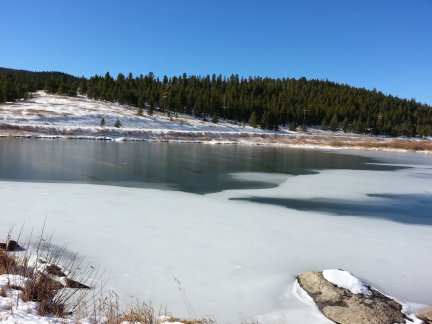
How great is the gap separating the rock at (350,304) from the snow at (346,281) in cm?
6

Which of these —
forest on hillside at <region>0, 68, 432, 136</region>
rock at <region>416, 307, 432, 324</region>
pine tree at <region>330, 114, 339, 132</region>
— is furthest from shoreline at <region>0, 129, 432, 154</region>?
rock at <region>416, 307, 432, 324</region>

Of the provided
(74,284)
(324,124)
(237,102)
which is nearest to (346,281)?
(74,284)

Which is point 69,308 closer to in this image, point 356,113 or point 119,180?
point 119,180

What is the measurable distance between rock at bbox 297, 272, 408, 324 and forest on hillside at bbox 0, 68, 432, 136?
8599cm

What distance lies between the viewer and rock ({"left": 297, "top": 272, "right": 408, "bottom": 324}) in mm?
5191

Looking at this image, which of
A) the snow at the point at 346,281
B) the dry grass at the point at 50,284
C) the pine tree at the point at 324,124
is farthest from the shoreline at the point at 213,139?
the snow at the point at 346,281

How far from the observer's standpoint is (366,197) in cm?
1542

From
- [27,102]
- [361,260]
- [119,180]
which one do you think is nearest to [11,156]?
[119,180]

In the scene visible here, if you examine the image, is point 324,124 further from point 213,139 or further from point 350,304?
point 350,304

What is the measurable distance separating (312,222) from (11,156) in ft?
75.7

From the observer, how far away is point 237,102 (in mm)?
117312

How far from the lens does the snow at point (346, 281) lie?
5832 mm

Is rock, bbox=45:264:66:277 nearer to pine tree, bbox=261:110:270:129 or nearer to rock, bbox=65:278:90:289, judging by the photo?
rock, bbox=65:278:90:289

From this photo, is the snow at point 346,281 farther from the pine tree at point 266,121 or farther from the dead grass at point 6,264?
the pine tree at point 266,121
